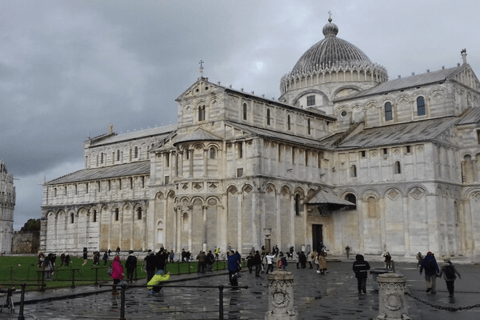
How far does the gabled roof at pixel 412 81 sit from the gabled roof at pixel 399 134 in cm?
399

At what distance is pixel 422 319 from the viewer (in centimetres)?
1446

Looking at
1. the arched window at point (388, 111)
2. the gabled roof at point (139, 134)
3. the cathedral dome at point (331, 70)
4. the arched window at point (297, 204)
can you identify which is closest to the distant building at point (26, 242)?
the gabled roof at point (139, 134)

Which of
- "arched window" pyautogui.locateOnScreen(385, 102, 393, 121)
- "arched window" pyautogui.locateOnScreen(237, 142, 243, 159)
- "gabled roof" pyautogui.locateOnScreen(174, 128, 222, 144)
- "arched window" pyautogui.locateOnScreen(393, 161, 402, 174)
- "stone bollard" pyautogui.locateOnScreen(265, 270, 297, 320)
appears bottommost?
"stone bollard" pyautogui.locateOnScreen(265, 270, 297, 320)

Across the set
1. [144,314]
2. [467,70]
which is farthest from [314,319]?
[467,70]

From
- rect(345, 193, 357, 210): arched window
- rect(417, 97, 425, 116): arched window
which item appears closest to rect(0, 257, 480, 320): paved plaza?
rect(345, 193, 357, 210): arched window

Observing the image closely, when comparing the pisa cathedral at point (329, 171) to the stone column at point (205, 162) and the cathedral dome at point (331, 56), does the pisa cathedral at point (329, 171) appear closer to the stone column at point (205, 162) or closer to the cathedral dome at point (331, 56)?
the stone column at point (205, 162)

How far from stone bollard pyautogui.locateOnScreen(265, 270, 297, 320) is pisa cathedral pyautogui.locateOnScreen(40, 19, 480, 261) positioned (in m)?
30.9

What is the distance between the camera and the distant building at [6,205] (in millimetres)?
108694

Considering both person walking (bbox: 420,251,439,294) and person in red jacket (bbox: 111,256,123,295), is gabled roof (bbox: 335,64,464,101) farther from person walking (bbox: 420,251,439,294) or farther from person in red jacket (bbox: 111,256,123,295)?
person in red jacket (bbox: 111,256,123,295)

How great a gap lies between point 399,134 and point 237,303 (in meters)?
36.5

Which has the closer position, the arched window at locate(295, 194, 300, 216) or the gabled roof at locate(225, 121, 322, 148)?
the gabled roof at locate(225, 121, 322, 148)

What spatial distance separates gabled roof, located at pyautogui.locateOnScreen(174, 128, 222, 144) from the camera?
1858 inches

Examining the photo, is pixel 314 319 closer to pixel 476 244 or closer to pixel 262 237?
pixel 262 237

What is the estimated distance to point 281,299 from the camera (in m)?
13.0
